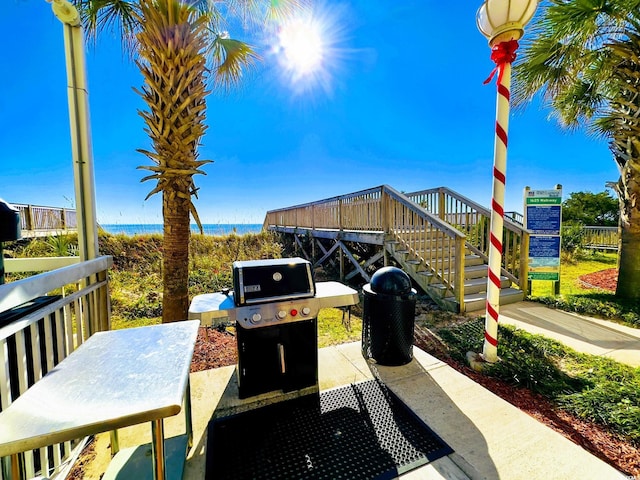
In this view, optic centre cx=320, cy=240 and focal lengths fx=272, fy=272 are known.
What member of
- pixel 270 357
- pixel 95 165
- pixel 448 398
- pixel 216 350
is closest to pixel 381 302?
pixel 448 398

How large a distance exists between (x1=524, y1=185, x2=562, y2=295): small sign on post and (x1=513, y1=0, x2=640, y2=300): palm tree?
1.15m

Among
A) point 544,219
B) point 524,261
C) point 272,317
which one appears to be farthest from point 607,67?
point 272,317

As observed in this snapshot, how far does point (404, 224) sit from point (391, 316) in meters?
3.34

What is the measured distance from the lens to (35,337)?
1.49 m

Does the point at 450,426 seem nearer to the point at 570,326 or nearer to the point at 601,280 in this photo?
the point at 570,326

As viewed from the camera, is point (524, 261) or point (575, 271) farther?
point (575, 271)

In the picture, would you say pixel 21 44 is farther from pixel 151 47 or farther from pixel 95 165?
pixel 95 165

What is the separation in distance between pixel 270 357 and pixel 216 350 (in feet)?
5.13

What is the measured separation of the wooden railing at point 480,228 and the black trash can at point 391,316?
394cm

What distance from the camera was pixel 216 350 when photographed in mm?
3430

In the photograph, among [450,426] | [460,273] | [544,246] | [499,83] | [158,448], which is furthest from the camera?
[544,246]

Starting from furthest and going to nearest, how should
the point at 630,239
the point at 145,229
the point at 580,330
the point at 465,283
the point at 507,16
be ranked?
the point at 145,229 → the point at 465,283 → the point at 630,239 → the point at 580,330 → the point at 507,16

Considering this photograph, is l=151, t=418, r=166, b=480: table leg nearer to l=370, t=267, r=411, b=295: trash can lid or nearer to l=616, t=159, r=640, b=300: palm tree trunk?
l=370, t=267, r=411, b=295: trash can lid

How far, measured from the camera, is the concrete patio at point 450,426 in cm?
163
